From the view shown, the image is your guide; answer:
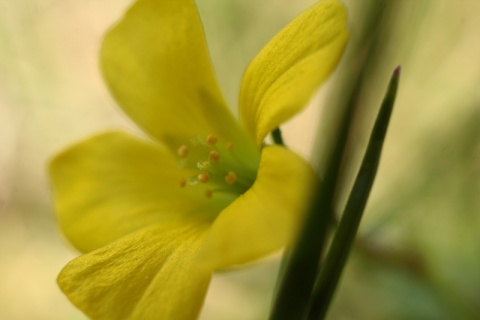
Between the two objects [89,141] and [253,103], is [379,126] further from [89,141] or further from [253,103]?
[89,141]

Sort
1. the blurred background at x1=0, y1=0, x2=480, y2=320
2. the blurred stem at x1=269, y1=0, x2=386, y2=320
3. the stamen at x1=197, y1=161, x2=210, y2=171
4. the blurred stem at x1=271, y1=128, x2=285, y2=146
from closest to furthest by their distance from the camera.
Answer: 1. the blurred stem at x1=269, y1=0, x2=386, y2=320
2. the blurred stem at x1=271, y1=128, x2=285, y2=146
3. the stamen at x1=197, y1=161, x2=210, y2=171
4. the blurred background at x1=0, y1=0, x2=480, y2=320

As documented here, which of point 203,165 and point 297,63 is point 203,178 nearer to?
point 203,165

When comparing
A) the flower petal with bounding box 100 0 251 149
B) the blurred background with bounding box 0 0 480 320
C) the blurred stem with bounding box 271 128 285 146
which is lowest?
the blurred background with bounding box 0 0 480 320

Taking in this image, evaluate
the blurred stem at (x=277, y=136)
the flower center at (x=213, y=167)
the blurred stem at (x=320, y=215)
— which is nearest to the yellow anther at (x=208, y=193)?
the flower center at (x=213, y=167)

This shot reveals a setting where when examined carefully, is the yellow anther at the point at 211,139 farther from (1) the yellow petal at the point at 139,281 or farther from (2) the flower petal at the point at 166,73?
(1) the yellow petal at the point at 139,281

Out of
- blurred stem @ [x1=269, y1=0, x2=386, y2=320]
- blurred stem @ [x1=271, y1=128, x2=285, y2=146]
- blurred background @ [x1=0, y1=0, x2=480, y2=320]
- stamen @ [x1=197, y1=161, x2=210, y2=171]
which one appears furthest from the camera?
blurred background @ [x1=0, y1=0, x2=480, y2=320]

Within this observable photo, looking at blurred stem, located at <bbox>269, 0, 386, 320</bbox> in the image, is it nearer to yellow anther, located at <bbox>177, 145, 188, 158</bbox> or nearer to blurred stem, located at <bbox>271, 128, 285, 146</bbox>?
blurred stem, located at <bbox>271, 128, 285, 146</bbox>

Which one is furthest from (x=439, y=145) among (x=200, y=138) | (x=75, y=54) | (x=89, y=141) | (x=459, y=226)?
(x=75, y=54)

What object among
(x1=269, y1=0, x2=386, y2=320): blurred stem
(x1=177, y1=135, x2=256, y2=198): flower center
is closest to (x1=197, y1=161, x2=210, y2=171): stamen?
(x1=177, y1=135, x2=256, y2=198): flower center
